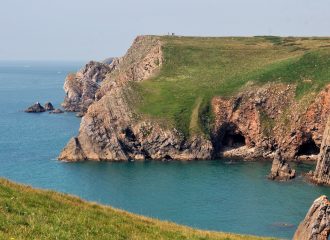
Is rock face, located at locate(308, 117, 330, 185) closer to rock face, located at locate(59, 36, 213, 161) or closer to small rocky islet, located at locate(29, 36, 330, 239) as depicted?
small rocky islet, located at locate(29, 36, 330, 239)

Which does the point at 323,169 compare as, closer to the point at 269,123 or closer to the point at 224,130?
the point at 269,123

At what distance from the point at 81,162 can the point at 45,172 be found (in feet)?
46.9

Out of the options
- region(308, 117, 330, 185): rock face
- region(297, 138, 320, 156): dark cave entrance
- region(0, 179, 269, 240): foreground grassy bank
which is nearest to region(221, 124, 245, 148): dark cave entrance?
region(297, 138, 320, 156): dark cave entrance

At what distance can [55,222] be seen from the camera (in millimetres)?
25312

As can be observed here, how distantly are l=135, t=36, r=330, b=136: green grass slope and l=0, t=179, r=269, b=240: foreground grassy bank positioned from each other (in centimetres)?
11705

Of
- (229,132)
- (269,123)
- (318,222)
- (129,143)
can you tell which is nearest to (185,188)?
(129,143)

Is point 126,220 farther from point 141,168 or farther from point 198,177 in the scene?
point 141,168

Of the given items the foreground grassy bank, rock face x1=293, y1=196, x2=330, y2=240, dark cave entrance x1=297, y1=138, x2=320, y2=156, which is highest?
the foreground grassy bank

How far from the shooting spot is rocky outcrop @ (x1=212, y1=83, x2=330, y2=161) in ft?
467

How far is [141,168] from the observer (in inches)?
5290

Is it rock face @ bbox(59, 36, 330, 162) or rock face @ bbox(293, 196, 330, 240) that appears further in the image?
rock face @ bbox(59, 36, 330, 162)

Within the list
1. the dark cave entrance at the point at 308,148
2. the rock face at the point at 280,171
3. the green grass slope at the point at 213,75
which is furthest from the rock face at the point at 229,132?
the rock face at the point at 280,171

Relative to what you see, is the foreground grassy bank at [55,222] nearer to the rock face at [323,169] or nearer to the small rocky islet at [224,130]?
the rock face at [323,169]

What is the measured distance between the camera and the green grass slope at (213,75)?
154m
